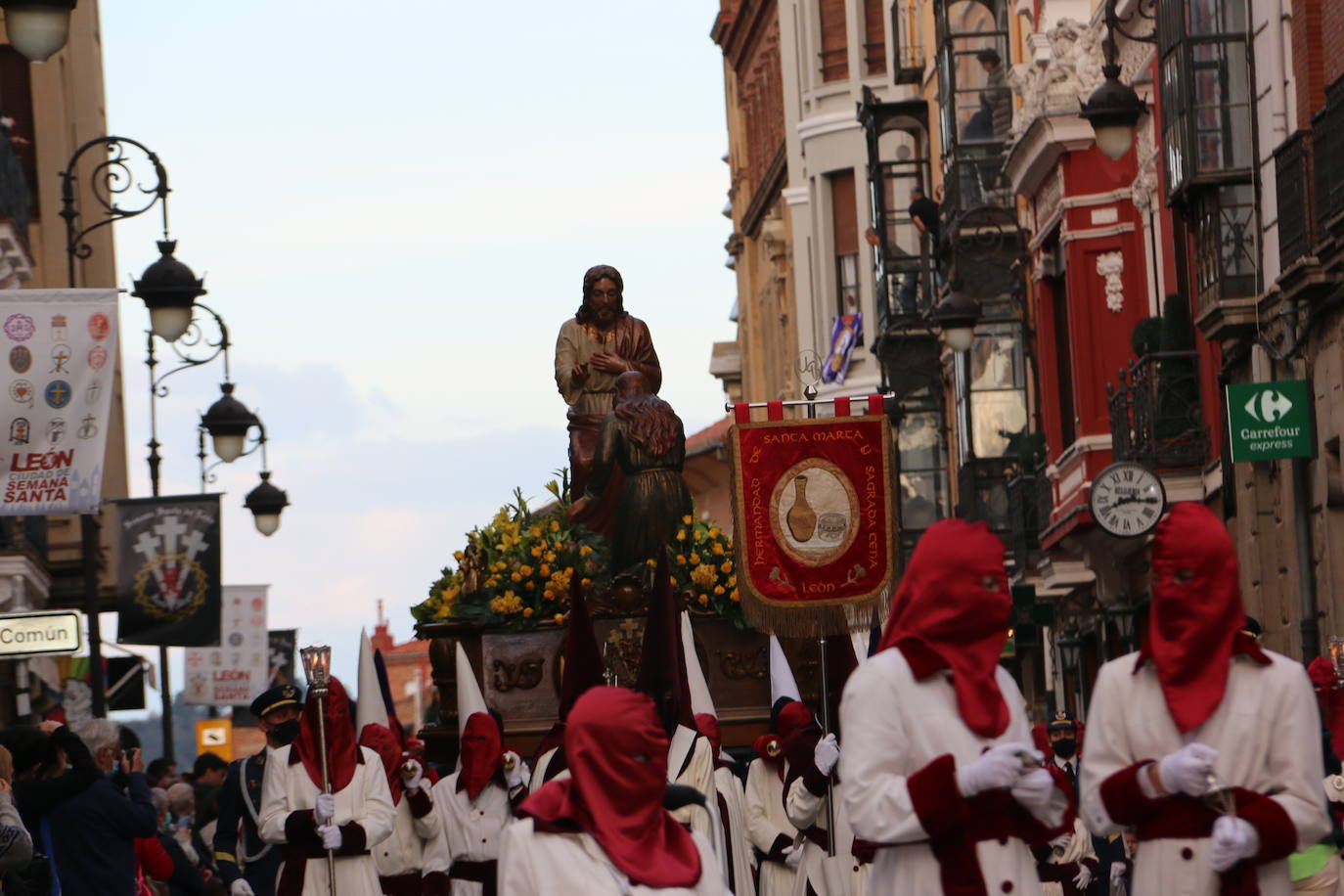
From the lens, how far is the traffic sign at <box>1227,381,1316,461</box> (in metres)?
25.0

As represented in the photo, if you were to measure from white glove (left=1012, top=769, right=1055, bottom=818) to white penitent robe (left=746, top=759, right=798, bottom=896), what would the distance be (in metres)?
8.69

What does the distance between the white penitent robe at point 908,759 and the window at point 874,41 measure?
48641 millimetres

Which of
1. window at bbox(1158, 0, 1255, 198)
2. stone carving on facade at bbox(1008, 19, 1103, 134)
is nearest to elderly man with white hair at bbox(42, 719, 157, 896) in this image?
window at bbox(1158, 0, 1255, 198)

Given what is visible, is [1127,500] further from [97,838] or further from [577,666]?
[97,838]

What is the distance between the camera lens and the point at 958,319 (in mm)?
33344

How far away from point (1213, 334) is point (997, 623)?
65.1ft

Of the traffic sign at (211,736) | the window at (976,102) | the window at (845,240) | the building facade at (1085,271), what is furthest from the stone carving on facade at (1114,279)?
the window at (845,240)

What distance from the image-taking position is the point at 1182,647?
27.0 ft

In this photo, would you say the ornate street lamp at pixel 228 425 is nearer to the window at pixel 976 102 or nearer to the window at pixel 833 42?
the window at pixel 976 102

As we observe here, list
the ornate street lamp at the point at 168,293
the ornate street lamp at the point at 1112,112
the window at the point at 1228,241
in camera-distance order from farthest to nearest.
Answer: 1. the window at the point at 1228,241
2. the ornate street lamp at the point at 1112,112
3. the ornate street lamp at the point at 168,293

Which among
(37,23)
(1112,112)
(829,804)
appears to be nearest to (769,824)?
(829,804)

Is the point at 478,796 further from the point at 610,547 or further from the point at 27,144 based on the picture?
the point at 27,144

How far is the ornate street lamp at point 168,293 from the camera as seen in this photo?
22.2m

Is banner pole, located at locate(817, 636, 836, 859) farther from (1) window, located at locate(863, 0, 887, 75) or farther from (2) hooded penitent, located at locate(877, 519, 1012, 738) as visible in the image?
(1) window, located at locate(863, 0, 887, 75)
